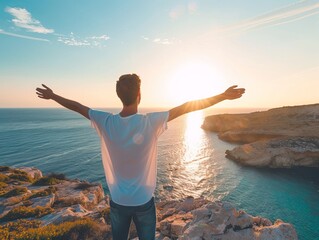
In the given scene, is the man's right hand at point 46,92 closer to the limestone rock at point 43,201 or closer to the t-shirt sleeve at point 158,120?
the t-shirt sleeve at point 158,120

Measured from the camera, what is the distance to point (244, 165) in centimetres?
4756

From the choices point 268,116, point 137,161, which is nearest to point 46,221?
point 137,161

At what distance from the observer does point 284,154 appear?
46.2 meters

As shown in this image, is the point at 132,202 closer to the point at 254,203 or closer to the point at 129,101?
the point at 129,101

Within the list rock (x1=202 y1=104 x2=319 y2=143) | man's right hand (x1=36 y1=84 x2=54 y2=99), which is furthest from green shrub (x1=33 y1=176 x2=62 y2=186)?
rock (x1=202 y1=104 x2=319 y2=143)

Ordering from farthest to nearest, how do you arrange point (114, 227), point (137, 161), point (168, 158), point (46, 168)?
1. point (168, 158)
2. point (46, 168)
3. point (114, 227)
4. point (137, 161)

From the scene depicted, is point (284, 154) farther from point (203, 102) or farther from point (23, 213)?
point (203, 102)

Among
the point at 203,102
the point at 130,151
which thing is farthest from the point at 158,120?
the point at 203,102

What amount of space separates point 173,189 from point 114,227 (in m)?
33.5

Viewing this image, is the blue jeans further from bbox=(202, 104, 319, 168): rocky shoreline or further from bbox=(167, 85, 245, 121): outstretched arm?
bbox=(202, 104, 319, 168): rocky shoreline

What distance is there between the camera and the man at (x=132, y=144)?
8.22 ft

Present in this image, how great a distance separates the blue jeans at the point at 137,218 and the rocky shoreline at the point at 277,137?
4812cm

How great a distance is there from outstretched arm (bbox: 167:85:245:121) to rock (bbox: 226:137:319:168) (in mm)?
48071

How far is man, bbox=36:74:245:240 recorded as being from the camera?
2506 millimetres
